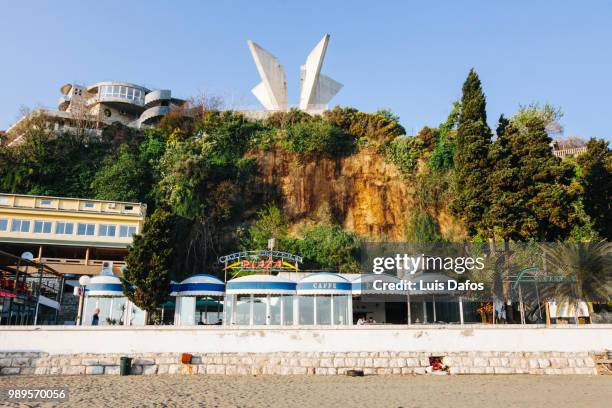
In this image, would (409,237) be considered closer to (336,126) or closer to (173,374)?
(336,126)

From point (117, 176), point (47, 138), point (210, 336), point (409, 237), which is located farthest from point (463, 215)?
point (47, 138)

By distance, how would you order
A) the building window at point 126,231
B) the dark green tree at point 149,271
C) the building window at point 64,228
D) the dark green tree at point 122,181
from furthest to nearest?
the dark green tree at point 122,181, the building window at point 126,231, the building window at point 64,228, the dark green tree at point 149,271

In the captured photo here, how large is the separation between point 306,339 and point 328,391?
318cm

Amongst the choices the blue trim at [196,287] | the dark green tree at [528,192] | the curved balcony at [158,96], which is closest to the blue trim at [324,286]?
the blue trim at [196,287]

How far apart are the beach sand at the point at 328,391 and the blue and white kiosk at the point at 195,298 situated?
701cm

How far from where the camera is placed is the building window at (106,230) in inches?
1320

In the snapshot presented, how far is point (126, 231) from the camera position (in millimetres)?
33844

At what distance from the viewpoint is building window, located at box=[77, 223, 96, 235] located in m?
33.3

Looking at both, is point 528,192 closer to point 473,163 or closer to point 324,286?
point 473,163

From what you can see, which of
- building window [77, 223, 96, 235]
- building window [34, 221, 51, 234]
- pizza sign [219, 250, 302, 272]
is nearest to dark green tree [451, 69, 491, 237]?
pizza sign [219, 250, 302, 272]

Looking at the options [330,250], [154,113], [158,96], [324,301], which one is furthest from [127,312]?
[158,96]

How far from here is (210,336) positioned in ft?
56.1

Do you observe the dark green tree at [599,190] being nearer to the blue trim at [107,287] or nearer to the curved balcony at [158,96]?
the blue trim at [107,287]

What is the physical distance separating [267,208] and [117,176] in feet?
36.9
